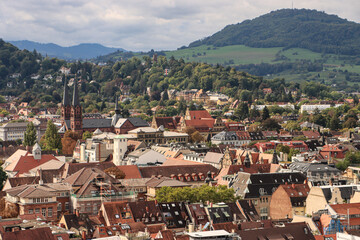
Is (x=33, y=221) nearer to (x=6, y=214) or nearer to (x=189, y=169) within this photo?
(x=6, y=214)

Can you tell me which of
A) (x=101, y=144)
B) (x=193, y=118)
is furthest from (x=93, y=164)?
(x=193, y=118)

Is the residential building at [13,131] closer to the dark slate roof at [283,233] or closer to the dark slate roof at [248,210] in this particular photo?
the dark slate roof at [248,210]

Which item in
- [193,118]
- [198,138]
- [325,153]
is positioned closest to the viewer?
[325,153]

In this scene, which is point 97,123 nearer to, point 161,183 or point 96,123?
point 96,123

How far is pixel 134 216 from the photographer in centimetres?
6031

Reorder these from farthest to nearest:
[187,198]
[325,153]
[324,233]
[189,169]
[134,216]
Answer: [325,153]
[189,169]
[187,198]
[134,216]
[324,233]

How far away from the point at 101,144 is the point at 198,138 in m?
36.5

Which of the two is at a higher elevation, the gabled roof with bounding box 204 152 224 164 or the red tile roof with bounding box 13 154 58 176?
the gabled roof with bounding box 204 152 224 164

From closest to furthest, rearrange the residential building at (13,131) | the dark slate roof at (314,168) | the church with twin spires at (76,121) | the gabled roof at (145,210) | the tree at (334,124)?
the gabled roof at (145,210) → the dark slate roof at (314,168) → the church with twin spires at (76,121) → the tree at (334,124) → the residential building at (13,131)

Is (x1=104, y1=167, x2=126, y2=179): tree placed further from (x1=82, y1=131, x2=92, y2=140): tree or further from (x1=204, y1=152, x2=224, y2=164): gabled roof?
(x1=82, y1=131, x2=92, y2=140): tree

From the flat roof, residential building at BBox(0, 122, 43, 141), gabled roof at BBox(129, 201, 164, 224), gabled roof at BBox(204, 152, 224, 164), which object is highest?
the flat roof

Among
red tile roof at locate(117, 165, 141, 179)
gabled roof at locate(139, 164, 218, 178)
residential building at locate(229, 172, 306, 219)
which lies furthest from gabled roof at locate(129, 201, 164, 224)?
gabled roof at locate(139, 164, 218, 178)

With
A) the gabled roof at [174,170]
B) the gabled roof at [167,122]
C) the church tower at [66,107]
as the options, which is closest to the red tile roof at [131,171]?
the gabled roof at [174,170]

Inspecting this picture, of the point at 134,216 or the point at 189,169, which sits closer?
the point at 134,216
